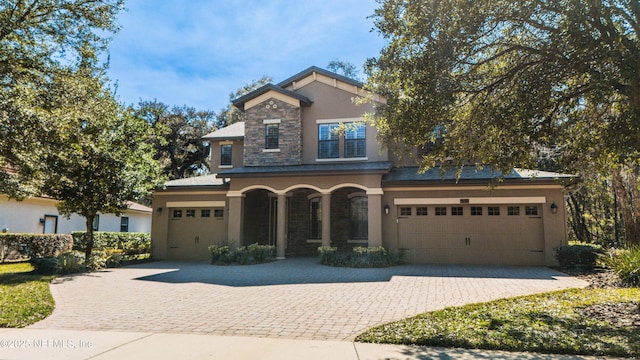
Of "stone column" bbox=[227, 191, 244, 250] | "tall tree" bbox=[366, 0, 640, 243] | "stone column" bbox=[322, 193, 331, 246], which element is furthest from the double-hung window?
"tall tree" bbox=[366, 0, 640, 243]

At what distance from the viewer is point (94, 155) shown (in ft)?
49.6

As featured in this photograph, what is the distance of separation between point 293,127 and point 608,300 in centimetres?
1407

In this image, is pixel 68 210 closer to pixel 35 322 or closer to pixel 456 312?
pixel 35 322

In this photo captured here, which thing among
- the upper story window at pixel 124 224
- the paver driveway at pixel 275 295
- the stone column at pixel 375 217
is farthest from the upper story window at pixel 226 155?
the upper story window at pixel 124 224

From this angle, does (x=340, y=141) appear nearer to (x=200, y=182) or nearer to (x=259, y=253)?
(x=259, y=253)

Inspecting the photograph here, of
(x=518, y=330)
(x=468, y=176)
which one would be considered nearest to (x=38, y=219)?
(x=468, y=176)

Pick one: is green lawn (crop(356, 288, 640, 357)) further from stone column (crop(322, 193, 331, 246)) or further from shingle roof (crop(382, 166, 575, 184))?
stone column (crop(322, 193, 331, 246))

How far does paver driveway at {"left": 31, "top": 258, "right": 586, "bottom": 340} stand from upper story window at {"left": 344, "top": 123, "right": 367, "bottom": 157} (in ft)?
19.8

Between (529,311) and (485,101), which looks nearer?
(529,311)

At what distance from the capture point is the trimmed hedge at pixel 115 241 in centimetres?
2267

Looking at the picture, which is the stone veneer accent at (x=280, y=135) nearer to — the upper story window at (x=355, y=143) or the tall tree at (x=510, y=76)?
the upper story window at (x=355, y=143)

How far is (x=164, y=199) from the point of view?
19.1 metres

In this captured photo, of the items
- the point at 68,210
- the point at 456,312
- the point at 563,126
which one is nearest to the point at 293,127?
the point at 68,210

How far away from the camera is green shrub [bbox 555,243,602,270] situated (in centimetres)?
1335
